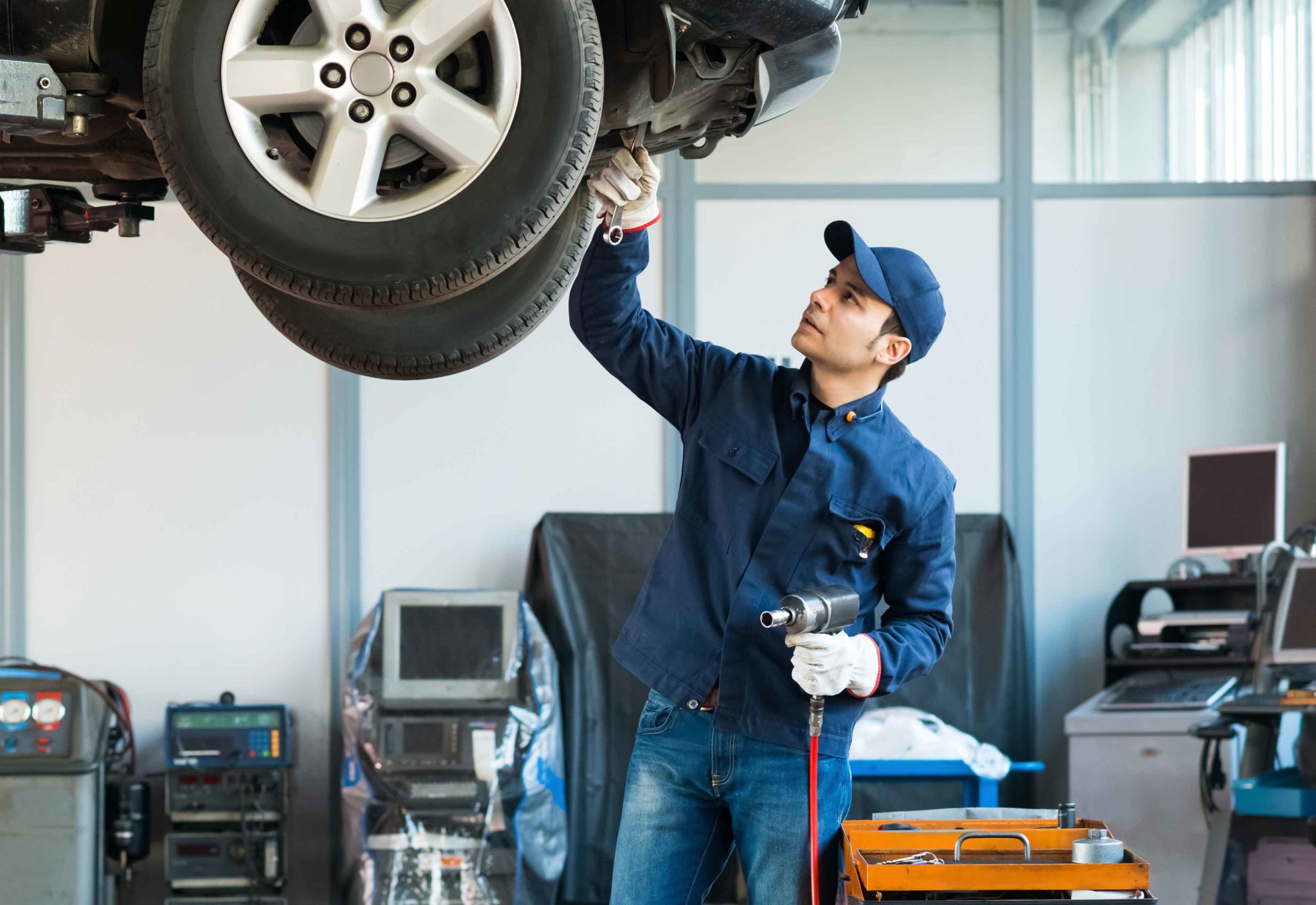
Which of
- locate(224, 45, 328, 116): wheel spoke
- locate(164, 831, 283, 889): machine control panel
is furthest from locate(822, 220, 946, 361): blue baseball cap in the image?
locate(164, 831, 283, 889): machine control panel

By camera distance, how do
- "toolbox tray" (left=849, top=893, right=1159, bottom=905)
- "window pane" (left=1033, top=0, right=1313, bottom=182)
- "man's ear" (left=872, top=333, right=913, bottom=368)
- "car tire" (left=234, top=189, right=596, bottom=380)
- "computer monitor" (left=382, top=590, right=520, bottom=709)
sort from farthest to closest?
"window pane" (left=1033, top=0, right=1313, bottom=182), "computer monitor" (left=382, top=590, right=520, bottom=709), "man's ear" (left=872, top=333, right=913, bottom=368), "car tire" (left=234, top=189, right=596, bottom=380), "toolbox tray" (left=849, top=893, right=1159, bottom=905)

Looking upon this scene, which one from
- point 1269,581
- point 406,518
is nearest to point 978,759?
point 1269,581

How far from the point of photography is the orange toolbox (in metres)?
2.02

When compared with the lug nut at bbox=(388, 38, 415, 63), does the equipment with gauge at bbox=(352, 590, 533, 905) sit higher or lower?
lower

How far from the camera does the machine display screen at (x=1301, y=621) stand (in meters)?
3.80

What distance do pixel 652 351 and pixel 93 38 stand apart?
36.6 inches

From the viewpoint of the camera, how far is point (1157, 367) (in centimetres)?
523

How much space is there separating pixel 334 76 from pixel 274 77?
0.23ft

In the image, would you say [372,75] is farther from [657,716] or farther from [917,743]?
[917,743]

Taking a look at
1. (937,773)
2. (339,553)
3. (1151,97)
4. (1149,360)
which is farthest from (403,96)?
(1151,97)

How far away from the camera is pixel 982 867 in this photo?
2.04 meters

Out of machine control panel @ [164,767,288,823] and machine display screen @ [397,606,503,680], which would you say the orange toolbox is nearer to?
machine display screen @ [397,606,503,680]

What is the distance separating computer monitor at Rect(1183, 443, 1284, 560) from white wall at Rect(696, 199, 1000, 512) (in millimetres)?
683

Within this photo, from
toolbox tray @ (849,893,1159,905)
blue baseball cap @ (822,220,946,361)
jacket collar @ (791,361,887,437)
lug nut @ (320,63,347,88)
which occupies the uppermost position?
lug nut @ (320,63,347,88)
